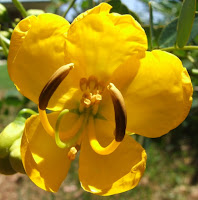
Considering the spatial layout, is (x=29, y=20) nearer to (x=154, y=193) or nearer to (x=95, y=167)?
(x=95, y=167)

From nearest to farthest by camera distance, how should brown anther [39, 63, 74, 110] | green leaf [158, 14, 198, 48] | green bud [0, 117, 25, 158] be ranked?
brown anther [39, 63, 74, 110] < green bud [0, 117, 25, 158] < green leaf [158, 14, 198, 48]

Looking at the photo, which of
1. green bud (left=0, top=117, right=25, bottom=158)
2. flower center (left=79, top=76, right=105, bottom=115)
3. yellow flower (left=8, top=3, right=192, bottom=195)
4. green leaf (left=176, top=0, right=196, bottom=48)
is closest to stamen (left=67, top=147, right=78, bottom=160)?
yellow flower (left=8, top=3, right=192, bottom=195)

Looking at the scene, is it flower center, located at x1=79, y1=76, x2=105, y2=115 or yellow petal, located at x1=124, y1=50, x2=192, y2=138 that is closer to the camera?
yellow petal, located at x1=124, y1=50, x2=192, y2=138

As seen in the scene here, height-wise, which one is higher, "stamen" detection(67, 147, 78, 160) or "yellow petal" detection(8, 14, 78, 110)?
"yellow petal" detection(8, 14, 78, 110)

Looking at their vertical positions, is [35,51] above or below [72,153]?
above

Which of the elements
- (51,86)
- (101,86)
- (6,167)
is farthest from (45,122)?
(6,167)

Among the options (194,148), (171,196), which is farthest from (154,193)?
(194,148)

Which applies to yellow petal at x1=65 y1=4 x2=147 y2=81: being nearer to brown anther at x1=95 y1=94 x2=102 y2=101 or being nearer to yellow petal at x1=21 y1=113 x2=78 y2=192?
brown anther at x1=95 y1=94 x2=102 y2=101

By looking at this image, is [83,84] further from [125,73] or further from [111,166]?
[111,166]
